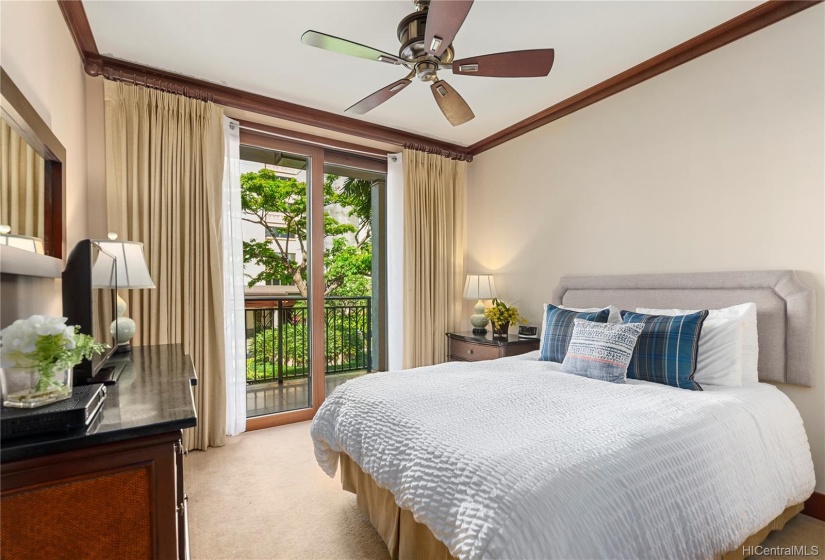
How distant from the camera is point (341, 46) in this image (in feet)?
6.66

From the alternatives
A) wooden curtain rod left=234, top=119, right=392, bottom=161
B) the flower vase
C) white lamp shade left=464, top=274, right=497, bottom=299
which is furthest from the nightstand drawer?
wooden curtain rod left=234, top=119, right=392, bottom=161

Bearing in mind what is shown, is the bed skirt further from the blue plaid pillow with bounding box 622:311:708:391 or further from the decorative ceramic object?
the decorative ceramic object

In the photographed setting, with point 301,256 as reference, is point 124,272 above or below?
below

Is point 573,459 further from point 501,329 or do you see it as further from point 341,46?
point 501,329

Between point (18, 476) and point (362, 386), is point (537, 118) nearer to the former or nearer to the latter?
point (362, 386)

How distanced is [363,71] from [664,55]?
6.69 ft

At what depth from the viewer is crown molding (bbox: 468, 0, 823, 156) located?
2.30 metres

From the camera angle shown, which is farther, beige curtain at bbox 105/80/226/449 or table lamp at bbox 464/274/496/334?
table lamp at bbox 464/274/496/334

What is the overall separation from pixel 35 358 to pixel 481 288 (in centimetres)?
346

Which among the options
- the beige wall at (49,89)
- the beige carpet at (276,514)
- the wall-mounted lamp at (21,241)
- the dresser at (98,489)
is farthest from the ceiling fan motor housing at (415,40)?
the beige carpet at (276,514)

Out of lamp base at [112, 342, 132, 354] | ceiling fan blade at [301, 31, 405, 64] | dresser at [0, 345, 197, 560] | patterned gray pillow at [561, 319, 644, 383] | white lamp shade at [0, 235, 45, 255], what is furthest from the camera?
lamp base at [112, 342, 132, 354]

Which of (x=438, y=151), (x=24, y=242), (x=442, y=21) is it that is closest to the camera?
(x=24, y=242)

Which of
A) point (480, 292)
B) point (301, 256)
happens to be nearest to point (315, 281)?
point (301, 256)

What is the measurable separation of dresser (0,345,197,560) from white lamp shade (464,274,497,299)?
3114mm
